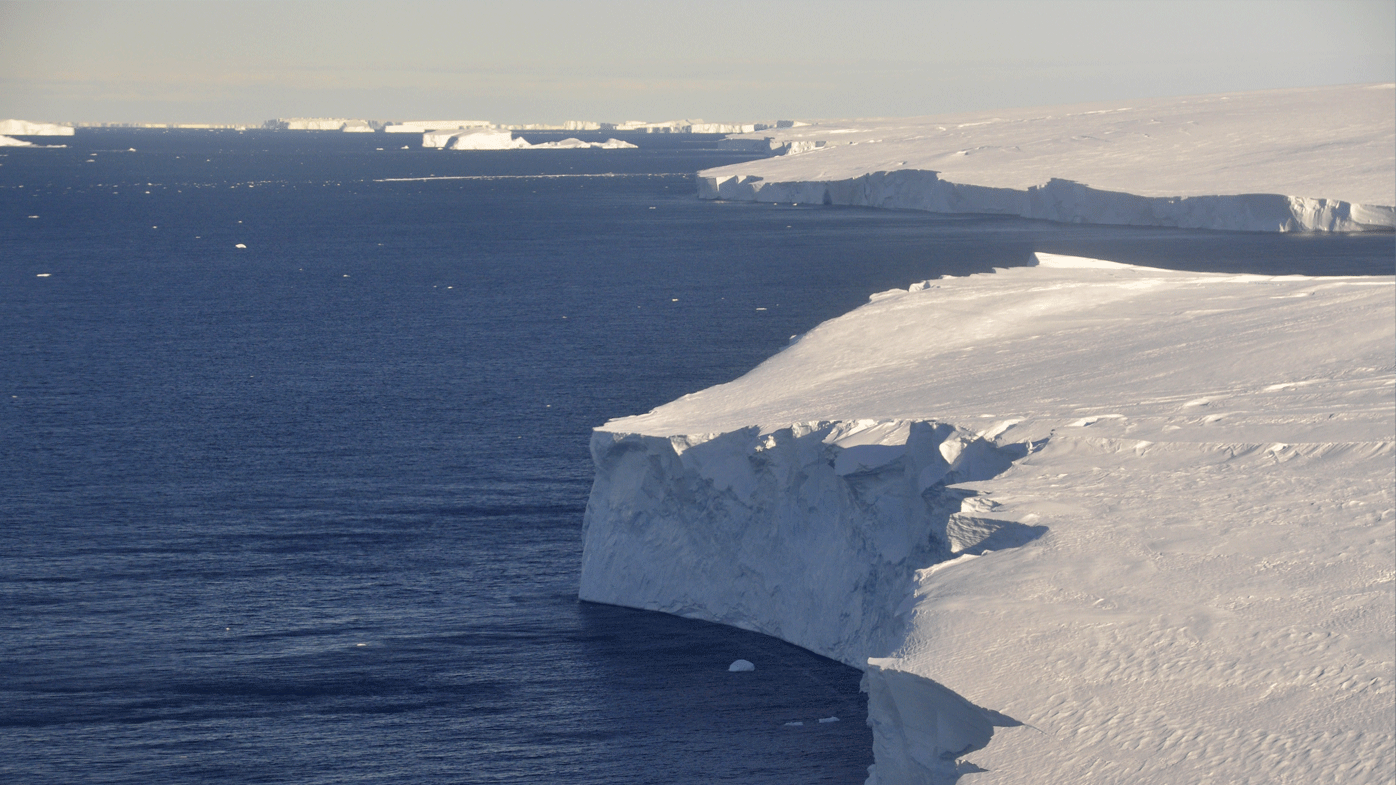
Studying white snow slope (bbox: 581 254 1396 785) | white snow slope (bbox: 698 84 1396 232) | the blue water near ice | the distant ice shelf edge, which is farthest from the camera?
white snow slope (bbox: 698 84 1396 232)

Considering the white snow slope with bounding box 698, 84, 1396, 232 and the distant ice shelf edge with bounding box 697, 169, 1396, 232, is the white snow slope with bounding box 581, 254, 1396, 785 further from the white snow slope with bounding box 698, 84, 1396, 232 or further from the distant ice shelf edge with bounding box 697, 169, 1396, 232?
the white snow slope with bounding box 698, 84, 1396, 232

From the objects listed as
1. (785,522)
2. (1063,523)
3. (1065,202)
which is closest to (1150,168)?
(1065,202)

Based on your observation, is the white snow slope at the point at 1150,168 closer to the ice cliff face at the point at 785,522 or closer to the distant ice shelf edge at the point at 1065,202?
the distant ice shelf edge at the point at 1065,202

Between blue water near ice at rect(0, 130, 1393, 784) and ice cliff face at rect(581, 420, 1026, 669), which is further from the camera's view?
ice cliff face at rect(581, 420, 1026, 669)

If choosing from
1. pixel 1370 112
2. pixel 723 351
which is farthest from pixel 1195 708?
pixel 1370 112

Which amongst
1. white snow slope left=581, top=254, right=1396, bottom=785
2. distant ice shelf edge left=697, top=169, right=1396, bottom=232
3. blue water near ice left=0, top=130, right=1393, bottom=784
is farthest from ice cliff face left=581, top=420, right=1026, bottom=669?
distant ice shelf edge left=697, top=169, right=1396, bottom=232

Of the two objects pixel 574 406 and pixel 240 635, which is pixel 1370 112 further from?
pixel 240 635

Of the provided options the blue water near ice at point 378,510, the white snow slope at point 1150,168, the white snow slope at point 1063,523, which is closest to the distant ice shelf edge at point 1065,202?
the white snow slope at point 1150,168
